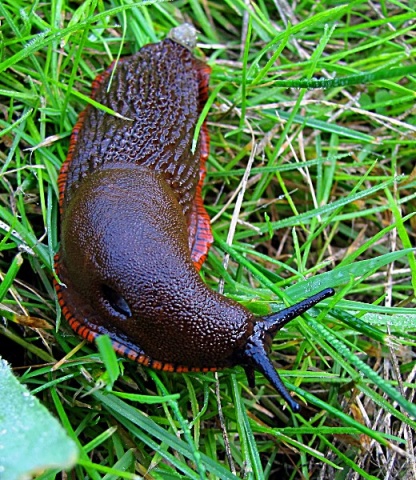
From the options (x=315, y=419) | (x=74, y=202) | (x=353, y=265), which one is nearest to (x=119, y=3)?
(x=74, y=202)

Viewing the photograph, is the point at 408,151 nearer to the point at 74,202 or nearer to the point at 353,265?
the point at 353,265

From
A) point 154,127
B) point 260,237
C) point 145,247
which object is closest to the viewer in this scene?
point 145,247

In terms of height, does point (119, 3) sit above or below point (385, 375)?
above

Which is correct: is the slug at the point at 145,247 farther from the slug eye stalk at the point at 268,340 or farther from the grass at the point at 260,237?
the grass at the point at 260,237

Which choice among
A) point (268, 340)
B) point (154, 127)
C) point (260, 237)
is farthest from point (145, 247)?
point (260, 237)

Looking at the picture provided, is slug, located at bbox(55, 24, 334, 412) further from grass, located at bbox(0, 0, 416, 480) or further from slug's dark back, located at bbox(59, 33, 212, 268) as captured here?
grass, located at bbox(0, 0, 416, 480)

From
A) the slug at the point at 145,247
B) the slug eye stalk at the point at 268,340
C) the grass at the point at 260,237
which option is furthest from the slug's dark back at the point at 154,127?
the slug eye stalk at the point at 268,340

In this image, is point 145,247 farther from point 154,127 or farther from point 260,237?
point 260,237

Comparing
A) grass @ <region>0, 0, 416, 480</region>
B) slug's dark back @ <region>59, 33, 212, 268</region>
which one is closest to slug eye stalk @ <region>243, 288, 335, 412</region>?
grass @ <region>0, 0, 416, 480</region>
